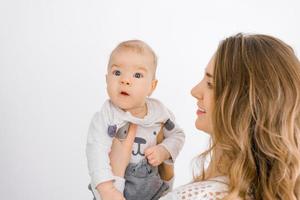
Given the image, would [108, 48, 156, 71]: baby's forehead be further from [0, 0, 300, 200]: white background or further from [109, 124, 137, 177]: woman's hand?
[0, 0, 300, 200]: white background

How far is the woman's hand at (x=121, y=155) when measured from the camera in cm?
149

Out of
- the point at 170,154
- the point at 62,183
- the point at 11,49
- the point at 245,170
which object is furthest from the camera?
the point at 62,183

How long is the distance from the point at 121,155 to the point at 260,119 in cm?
47

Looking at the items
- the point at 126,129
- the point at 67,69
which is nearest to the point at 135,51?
the point at 126,129

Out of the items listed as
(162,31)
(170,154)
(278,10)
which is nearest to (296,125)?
(170,154)

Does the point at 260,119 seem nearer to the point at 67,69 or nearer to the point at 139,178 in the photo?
the point at 139,178

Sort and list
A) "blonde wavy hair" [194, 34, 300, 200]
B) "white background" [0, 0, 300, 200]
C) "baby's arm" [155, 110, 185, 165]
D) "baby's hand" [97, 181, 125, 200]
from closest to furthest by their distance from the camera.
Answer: "blonde wavy hair" [194, 34, 300, 200]
"baby's hand" [97, 181, 125, 200]
"baby's arm" [155, 110, 185, 165]
"white background" [0, 0, 300, 200]

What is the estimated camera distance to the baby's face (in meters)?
1.51

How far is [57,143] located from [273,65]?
125 centimetres

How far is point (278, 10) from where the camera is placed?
2.46m

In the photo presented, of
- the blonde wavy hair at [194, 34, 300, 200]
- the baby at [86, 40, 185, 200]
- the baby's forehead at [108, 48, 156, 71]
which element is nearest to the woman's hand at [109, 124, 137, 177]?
the baby at [86, 40, 185, 200]

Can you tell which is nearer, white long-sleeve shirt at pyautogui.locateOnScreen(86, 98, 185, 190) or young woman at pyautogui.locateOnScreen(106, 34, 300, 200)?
young woman at pyautogui.locateOnScreen(106, 34, 300, 200)

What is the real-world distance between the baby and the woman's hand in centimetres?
2

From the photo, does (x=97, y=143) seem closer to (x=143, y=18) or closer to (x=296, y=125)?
(x=296, y=125)
